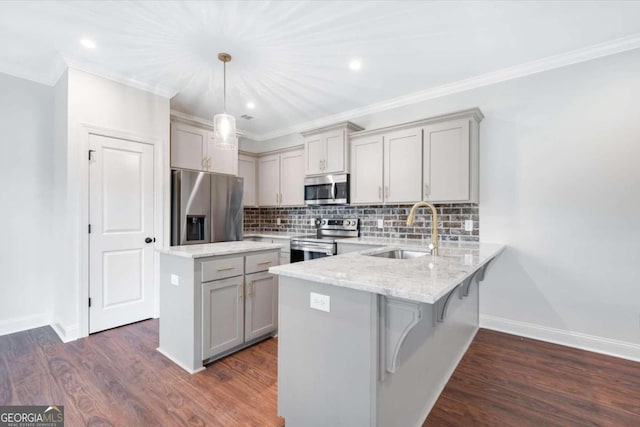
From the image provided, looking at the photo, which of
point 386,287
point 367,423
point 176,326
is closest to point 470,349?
point 367,423

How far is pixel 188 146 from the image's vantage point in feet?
12.7

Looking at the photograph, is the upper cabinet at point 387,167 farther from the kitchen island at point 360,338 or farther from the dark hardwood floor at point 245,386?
the dark hardwood floor at point 245,386

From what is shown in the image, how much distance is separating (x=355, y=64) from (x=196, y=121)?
8.70 ft

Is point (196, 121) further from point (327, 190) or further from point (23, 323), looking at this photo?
point (23, 323)

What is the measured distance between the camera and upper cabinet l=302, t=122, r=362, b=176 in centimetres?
382

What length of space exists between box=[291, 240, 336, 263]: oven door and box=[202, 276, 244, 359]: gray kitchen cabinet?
4.47 ft

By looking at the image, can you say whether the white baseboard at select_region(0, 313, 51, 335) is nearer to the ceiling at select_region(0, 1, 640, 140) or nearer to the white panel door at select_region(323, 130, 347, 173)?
the ceiling at select_region(0, 1, 640, 140)

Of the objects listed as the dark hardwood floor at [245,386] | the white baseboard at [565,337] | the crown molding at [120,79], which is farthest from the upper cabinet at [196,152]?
the white baseboard at [565,337]

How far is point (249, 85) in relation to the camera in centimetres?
331

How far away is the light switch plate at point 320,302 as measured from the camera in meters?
1.40

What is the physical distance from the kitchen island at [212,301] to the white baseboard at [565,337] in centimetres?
239

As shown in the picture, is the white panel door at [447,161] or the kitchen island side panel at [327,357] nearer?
the kitchen island side panel at [327,357]

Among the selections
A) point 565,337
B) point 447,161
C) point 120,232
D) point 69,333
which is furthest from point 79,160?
point 565,337

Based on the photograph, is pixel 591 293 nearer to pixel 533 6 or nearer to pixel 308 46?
pixel 533 6
